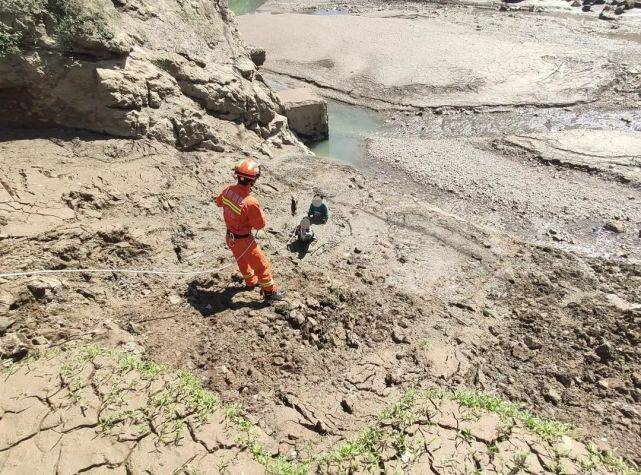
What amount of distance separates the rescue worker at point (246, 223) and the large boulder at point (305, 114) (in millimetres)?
5485

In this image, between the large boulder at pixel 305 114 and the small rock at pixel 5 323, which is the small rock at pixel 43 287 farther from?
the large boulder at pixel 305 114

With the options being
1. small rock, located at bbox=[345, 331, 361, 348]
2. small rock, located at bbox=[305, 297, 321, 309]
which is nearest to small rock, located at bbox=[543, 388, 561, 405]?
small rock, located at bbox=[345, 331, 361, 348]

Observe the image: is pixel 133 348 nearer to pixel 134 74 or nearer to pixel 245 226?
pixel 245 226

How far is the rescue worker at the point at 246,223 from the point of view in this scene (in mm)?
4719

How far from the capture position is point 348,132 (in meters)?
11.5

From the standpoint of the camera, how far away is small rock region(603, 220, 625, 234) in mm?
7621

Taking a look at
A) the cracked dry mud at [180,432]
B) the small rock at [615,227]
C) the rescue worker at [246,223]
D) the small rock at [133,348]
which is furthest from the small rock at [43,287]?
the small rock at [615,227]

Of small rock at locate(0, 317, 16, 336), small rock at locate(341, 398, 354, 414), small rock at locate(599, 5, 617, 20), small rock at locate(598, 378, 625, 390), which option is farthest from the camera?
small rock at locate(599, 5, 617, 20)

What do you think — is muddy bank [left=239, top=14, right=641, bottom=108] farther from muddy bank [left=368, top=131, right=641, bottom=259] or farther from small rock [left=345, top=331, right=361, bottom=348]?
small rock [left=345, top=331, right=361, bottom=348]

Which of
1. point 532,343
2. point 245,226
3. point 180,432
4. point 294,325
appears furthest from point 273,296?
point 532,343

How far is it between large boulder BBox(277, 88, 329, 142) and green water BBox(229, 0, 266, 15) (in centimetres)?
1428

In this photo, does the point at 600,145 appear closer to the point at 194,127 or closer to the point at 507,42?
the point at 507,42

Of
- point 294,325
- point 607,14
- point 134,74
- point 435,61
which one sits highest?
point 607,14

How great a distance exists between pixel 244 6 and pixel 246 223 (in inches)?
886
